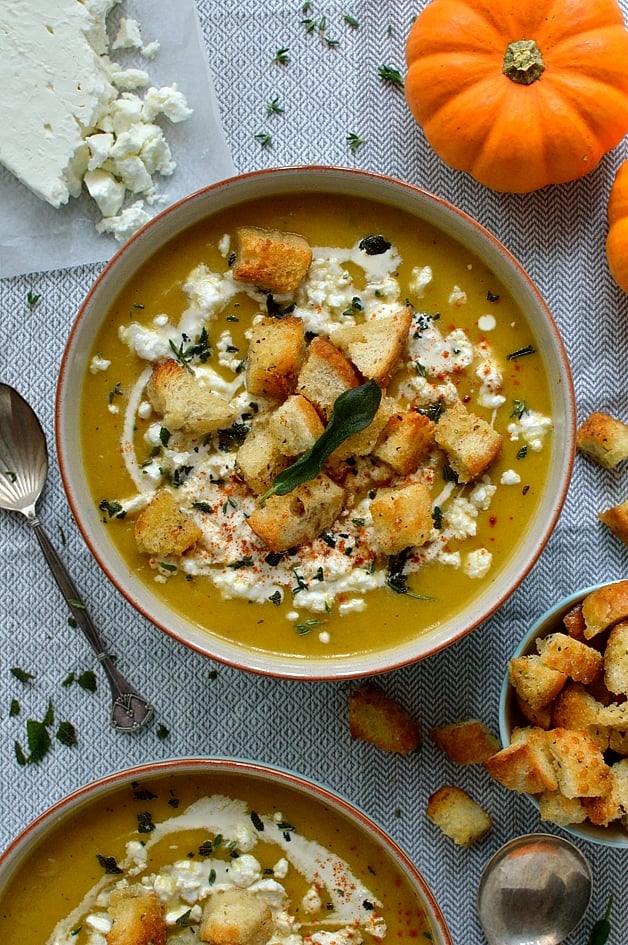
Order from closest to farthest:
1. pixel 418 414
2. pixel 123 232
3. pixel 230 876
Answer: pixel 418 414 < pixel 230 876 < pixel 123 232

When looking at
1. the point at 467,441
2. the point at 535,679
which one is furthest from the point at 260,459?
the point at 535,679

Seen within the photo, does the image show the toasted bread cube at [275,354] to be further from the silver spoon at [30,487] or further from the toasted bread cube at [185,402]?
the silver spoon at [30,487]

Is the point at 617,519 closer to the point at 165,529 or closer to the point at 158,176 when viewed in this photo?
the point at 165,529

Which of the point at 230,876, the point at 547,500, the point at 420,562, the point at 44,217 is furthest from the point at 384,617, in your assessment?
the point at 44,217

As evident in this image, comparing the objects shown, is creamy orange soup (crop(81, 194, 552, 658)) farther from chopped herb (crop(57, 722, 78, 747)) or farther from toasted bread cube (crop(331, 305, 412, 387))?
chopped herb (crop(57, 722, 78, 747))

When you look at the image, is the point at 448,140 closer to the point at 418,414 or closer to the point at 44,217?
the point at 418,414

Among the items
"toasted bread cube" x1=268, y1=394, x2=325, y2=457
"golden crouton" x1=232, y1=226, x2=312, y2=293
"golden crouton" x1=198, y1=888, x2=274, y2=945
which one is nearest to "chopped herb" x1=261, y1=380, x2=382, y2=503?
"toasted bread cube" x1=268, y1=394, x2=325, y2=457

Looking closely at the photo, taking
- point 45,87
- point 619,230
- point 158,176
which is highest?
point 619,230
